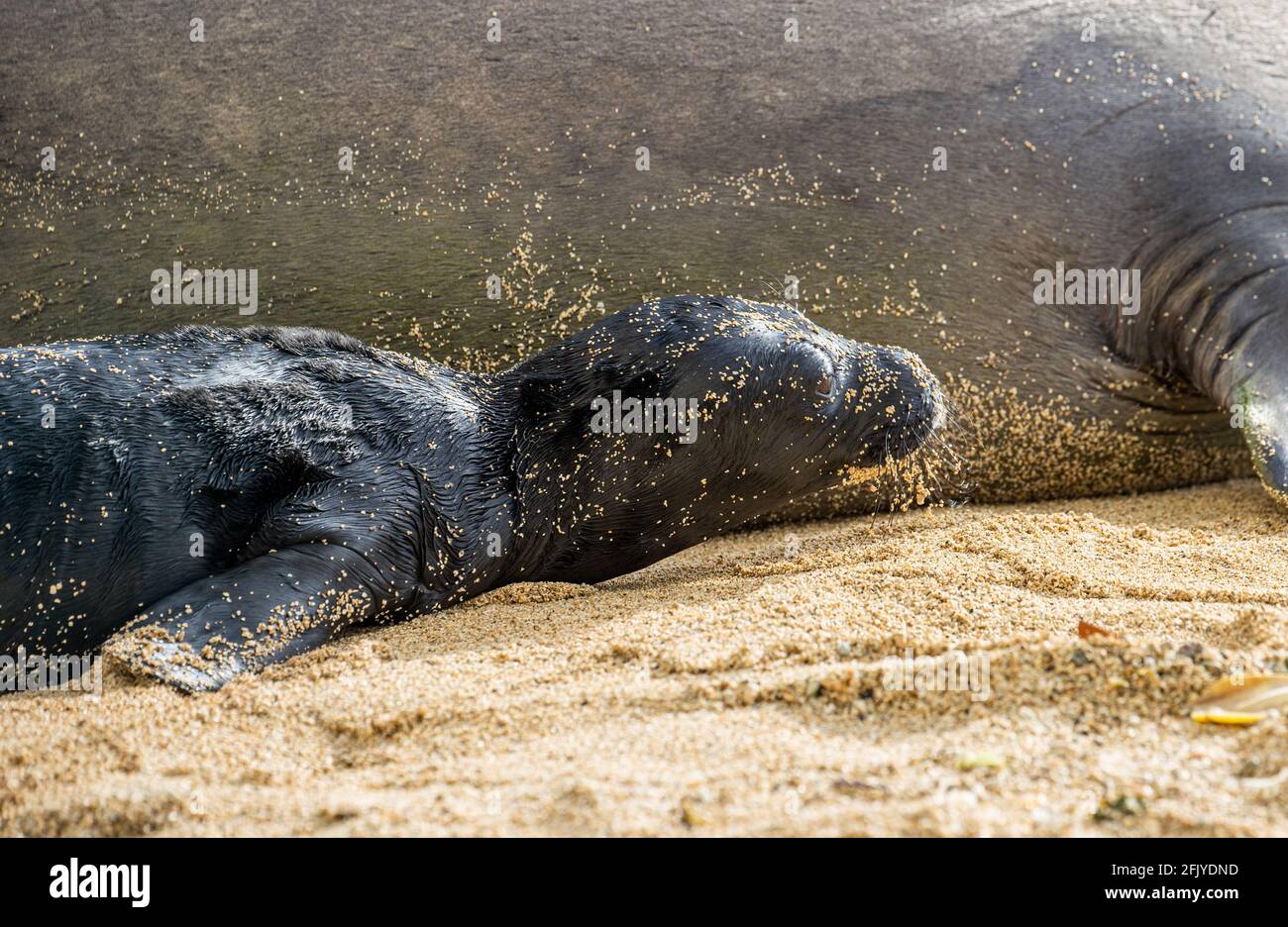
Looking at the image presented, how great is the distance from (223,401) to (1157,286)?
300 centimetres

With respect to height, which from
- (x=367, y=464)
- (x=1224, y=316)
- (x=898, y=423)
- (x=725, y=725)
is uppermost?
(x=1224, y=316)

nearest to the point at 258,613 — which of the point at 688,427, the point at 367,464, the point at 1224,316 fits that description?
the point at 367,464

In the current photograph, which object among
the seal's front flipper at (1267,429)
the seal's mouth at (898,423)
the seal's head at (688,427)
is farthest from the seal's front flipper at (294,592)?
the seal's front flipper at (1267,429)

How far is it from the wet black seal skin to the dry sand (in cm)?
17

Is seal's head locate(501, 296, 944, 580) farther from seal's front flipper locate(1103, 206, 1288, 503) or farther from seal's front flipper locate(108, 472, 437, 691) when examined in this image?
seal's front flipper locate(1103, 206, 1288, 503)

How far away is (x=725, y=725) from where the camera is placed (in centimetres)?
202

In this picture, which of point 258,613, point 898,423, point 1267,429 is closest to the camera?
point 258,613

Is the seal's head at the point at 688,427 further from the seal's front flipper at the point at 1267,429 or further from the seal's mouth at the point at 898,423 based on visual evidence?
the seal's front flipper at the point at 1267,429

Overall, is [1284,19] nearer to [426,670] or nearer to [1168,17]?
[1168,17]

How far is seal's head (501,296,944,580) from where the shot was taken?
3.16 meters

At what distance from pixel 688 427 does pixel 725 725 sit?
1.25 m

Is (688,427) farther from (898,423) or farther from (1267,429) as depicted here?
(1267,429)

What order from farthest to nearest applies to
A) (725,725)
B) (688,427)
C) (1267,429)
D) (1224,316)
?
(1224,316) < (1267,429) < (688,427) < (725,725)
